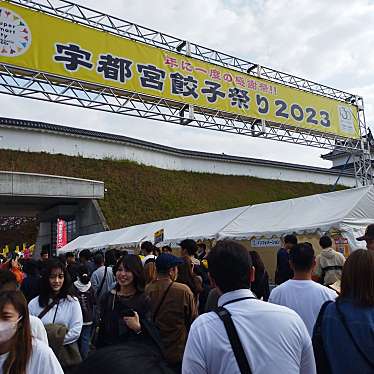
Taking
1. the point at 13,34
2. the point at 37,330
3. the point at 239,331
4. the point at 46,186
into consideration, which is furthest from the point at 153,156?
the point at 239,331

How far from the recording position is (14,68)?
33.2 feet

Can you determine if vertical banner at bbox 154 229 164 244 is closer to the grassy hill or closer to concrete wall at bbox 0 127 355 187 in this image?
the grassy hill

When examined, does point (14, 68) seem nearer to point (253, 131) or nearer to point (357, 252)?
point (253, 131)

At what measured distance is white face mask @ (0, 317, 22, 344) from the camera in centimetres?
185

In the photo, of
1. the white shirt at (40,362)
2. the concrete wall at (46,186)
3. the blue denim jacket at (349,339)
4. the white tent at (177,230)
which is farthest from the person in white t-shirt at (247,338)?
the concrete wall at (46,186)

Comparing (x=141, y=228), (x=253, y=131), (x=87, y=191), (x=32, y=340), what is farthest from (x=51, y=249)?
(x=32, y=340)

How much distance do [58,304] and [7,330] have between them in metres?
1.55

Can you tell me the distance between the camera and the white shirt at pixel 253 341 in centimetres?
167

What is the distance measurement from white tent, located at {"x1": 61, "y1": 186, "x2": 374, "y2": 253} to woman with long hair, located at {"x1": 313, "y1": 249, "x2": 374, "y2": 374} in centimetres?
613

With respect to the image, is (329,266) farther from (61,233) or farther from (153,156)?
(153,156)

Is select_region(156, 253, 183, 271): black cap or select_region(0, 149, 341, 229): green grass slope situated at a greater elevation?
select_region(0, 149, 341, 229): green grass slope

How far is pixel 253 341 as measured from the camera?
1688 millimetres

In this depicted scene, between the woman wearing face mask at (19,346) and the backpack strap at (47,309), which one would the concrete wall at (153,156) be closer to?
the backpack strap at (47,309)

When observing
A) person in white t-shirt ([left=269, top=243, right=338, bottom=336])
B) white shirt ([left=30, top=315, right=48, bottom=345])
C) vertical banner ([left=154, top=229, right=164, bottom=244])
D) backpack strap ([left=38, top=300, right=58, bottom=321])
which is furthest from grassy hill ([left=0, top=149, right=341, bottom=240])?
white shirt ([left=30, top=315, right=48, bottom=345])
